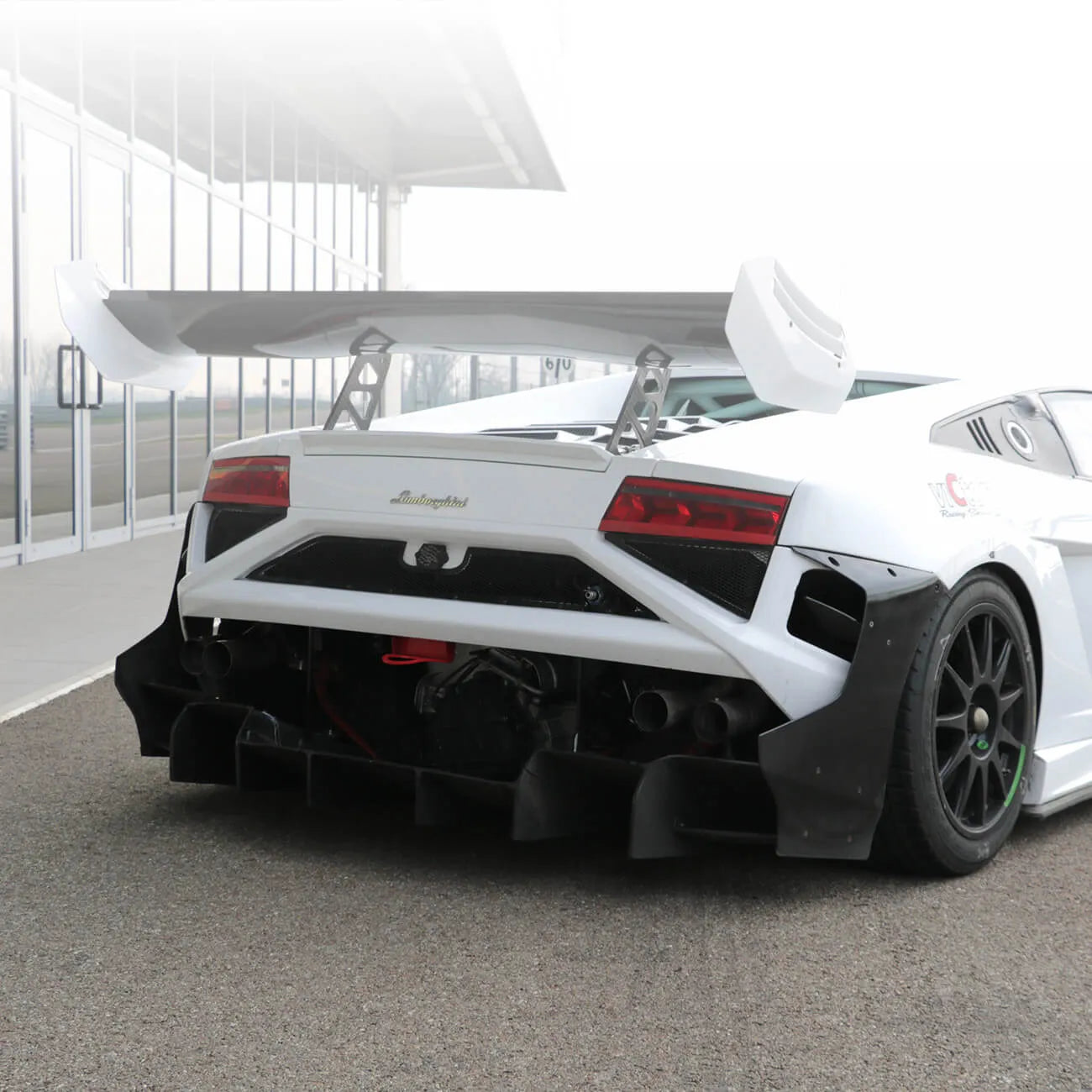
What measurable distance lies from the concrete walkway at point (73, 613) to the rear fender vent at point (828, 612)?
3.21 m

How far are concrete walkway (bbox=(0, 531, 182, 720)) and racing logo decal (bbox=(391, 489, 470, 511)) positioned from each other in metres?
2.54

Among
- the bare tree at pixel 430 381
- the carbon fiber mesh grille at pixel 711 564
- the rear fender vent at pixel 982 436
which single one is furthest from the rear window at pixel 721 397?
the bare tree at pixel 430 381

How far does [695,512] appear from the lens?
3.06 meters

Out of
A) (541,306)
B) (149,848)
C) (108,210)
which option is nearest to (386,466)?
(541,306)

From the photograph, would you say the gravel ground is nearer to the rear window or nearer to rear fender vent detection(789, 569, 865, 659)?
rear fender vent detection(789, 569, 865, 659)

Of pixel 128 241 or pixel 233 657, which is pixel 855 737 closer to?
pixel 233 657

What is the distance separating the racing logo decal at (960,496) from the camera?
10.9ft

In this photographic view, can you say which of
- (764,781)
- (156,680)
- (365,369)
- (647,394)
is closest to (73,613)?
Result: (156,680)

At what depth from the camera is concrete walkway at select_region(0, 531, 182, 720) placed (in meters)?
6.09

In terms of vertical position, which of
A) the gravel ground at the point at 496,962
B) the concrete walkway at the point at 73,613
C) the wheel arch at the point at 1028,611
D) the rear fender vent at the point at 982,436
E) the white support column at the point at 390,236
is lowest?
the concrete walkway at the point at 73,613

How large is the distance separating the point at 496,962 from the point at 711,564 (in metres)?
0.92

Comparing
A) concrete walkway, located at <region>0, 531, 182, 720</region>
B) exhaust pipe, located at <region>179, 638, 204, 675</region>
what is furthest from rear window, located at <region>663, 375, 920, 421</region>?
concrete walkway, located at <region>0, 531, 182, 720</region>

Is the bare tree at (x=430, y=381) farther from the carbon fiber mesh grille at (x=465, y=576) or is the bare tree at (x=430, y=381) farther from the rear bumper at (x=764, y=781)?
the rear bumper at (x=764, y=781)

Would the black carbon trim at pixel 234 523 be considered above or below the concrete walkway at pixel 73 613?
above
